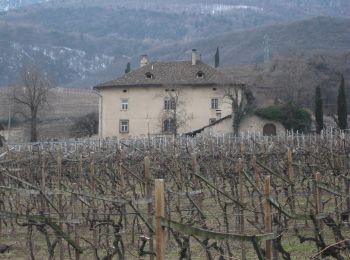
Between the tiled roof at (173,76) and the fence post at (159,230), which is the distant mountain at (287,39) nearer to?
the tiled roof at (173,76)

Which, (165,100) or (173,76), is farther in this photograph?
(173,76)

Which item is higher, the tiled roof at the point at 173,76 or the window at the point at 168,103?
the tiled roof at the point at 173,76

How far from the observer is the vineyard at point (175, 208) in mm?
9414

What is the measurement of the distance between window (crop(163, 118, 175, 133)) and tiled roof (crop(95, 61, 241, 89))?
10.3 ft

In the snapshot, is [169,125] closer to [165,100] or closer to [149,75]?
[165,100]

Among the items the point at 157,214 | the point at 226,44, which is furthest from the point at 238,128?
the point at 226,44

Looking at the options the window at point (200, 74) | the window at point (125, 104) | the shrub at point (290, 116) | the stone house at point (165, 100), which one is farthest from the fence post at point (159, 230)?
the window at point (125, 104)

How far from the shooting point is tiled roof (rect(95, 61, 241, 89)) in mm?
61500

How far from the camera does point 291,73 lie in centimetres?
7019

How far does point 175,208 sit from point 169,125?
45.7 meters

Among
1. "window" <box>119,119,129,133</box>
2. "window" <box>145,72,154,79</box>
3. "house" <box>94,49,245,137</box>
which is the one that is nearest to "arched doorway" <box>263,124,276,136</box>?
"house" <box>94,49,245,137</box>

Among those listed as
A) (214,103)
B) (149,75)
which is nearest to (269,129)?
(214,103)

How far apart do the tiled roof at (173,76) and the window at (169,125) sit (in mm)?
3139

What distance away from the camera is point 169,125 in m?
61.2
